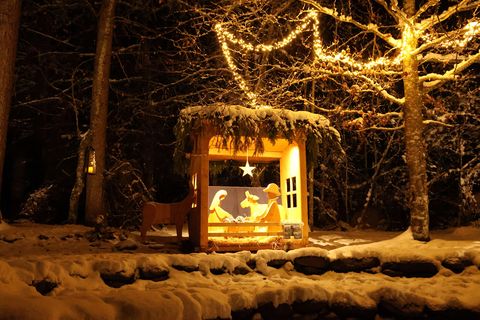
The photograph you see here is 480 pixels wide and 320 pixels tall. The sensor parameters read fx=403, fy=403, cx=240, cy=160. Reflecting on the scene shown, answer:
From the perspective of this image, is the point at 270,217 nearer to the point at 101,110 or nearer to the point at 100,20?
the point at 101,110

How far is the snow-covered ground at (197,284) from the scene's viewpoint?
3174 millimetres

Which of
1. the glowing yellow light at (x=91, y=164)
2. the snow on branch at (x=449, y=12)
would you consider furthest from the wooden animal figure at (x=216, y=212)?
the snow on branch at (x=449, y=12)

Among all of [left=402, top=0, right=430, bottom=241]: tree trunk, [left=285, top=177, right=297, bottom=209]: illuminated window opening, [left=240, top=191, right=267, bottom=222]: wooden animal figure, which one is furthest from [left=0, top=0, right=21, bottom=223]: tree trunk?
[left=402, top=0, right=430, bottom=241]: tree trunk

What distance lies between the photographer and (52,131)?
14.1 meters

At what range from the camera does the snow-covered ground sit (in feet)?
10.4

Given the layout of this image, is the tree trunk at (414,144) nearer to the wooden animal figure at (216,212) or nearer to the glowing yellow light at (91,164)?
the wooden animal figure at (216,212)

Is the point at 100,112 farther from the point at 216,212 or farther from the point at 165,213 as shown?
the point at 216,212

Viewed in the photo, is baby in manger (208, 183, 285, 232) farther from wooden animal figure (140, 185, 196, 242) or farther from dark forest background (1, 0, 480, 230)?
dark forest background (1, 0, 480, 230)

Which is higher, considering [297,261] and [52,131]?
[52,131]

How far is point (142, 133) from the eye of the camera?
1444 cm

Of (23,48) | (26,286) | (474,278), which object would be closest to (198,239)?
(26,286)

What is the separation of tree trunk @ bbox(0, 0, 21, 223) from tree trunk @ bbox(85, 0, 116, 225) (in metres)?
1.96

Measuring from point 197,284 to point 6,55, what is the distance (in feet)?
21.4

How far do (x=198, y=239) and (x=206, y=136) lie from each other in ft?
6.31
